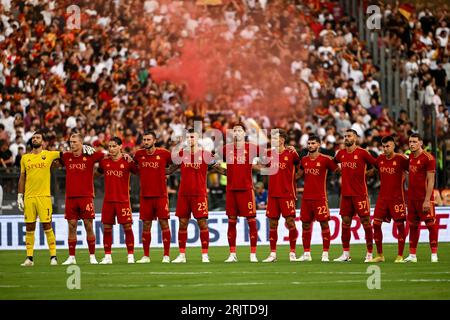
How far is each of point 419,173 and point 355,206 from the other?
122 centimetres

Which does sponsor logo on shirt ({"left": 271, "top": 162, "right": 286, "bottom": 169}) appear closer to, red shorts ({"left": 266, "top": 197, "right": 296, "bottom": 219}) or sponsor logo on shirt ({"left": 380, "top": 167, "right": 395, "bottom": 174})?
red shorts ({"left": 266, "top": 197, "right": 296, "bottom": 219})

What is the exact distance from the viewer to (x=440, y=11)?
34000 millimetres

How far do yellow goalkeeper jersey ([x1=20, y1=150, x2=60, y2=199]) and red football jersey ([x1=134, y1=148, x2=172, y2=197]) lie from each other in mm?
1546

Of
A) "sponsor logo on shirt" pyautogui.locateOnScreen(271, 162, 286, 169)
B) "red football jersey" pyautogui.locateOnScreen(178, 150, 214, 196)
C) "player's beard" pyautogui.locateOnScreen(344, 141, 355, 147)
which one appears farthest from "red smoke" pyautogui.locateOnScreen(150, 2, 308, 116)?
"player's beard" pyautogui.locateOnScreen(344, 141, 355, 147)

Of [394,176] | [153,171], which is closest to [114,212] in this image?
[153,171]

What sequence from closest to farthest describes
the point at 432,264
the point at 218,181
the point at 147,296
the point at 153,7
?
1. the point at 147,296
2. the point at 432,264
3. the point at 218,181
4. the point at 153,7

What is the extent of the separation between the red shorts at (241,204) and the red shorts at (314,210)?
2.88 feet

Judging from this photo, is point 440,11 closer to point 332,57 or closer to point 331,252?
point 332,57

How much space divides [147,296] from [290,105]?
16.5 m

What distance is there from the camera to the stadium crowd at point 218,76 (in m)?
29.6
